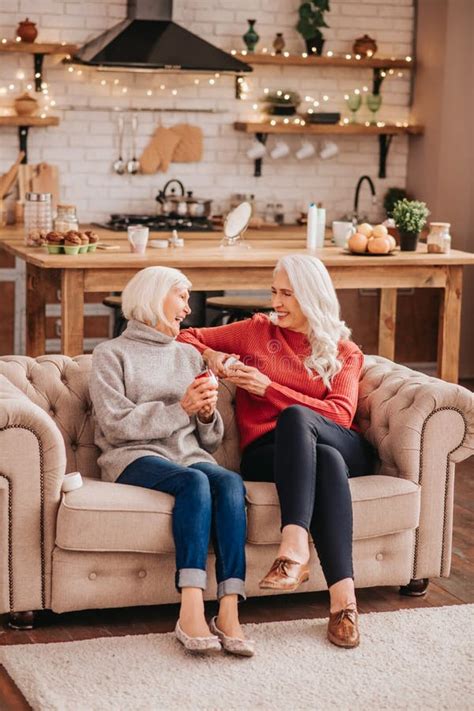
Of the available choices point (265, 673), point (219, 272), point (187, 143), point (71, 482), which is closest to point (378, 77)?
point (187, 143)

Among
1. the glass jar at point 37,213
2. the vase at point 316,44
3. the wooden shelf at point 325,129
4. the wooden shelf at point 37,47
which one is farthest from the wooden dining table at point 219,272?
the vase at point 316,44

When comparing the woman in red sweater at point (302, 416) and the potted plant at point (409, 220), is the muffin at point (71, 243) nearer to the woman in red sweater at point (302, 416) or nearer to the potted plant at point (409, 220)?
the woman in red sweater at point (302, 416)

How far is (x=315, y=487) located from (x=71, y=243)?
217 cm

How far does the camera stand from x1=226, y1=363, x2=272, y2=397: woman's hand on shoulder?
3.75 m

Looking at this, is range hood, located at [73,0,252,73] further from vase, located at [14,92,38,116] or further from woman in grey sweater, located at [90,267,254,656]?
woman in grey sweater, located at [90,267,254,656]

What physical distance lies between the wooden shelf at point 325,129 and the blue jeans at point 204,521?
4429 mm

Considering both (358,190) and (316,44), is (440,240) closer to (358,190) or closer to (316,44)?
(358,190)

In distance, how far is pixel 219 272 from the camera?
17.7ft

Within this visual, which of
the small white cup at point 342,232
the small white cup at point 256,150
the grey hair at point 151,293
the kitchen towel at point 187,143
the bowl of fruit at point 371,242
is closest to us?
the grey hair at point 151,293

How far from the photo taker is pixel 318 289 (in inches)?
151

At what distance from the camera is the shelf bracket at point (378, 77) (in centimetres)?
791

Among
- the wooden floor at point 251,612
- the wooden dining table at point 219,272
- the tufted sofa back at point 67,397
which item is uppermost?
the wooden dining table at point 219,272

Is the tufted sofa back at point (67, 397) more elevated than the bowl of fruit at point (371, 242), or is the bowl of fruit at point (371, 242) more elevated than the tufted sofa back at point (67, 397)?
the bowl of fruit at point (371, 242)

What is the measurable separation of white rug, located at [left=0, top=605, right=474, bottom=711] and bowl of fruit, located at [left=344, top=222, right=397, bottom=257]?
8.19ft
